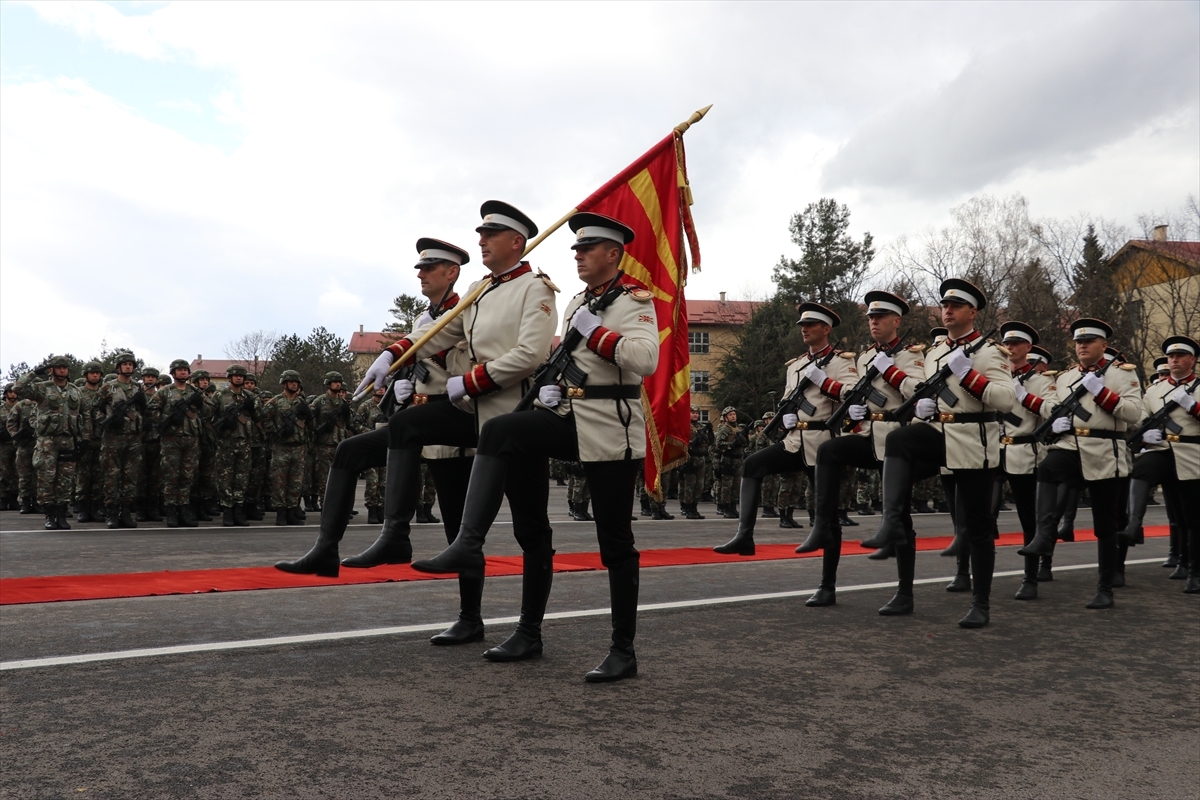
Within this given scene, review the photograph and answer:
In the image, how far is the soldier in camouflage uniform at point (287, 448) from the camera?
1432 centimetres

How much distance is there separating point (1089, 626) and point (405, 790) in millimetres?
5402

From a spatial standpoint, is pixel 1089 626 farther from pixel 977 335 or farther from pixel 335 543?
pixel 335 543

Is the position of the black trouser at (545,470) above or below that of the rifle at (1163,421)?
below

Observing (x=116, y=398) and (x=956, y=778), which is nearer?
(x=956, y=778)

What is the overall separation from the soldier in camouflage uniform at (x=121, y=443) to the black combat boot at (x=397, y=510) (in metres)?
9.67

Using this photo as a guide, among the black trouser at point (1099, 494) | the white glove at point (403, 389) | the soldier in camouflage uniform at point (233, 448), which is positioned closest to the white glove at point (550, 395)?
the white glove at point (403, 389)

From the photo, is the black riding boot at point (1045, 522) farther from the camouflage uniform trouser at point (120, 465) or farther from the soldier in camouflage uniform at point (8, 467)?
the soldier in camouflage uniform at point (8, 467)

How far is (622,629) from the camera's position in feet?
15.6

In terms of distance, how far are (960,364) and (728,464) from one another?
524 inches

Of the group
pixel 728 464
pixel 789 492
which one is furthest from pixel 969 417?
pixel 728 464

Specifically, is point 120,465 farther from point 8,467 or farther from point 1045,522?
point 1045,522

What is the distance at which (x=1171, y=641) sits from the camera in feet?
20.9

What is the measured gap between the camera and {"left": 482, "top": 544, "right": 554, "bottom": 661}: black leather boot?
4961 mm

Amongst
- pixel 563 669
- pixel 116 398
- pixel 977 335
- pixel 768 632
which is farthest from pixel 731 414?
pixel 563 669
